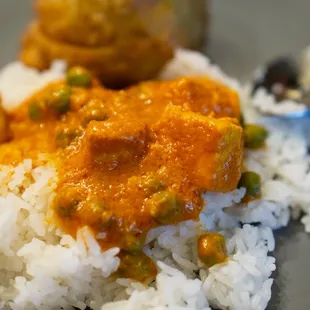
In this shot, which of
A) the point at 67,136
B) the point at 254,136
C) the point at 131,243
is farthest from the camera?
the point at 254,136

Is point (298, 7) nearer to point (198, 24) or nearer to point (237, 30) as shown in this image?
point (237, 30)

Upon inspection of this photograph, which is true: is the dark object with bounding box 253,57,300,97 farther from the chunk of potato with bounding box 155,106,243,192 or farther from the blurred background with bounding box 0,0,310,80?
the chunk of potato with bounding box 155,106,243,192

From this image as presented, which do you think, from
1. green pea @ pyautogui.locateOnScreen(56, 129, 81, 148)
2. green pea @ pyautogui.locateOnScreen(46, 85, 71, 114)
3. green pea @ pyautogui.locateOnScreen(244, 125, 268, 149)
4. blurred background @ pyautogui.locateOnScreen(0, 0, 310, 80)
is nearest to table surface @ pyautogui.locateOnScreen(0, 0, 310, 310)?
blurred background @ pyautogui.locateOnScreen(0, 0, 310, 80)

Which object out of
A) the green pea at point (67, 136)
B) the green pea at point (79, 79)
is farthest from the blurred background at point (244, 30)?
the green pea at point (67, 136)

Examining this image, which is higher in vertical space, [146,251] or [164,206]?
[164,206]

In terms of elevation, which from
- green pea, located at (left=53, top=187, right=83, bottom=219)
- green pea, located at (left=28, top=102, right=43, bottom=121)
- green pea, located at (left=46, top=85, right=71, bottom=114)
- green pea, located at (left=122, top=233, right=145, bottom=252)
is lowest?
green pea, located at (left=122, top=233, right=145, bottom=252)

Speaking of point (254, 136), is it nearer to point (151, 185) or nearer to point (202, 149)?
point (202, 149)

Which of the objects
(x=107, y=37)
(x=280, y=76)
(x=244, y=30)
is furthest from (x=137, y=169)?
(x=244, y=30)
